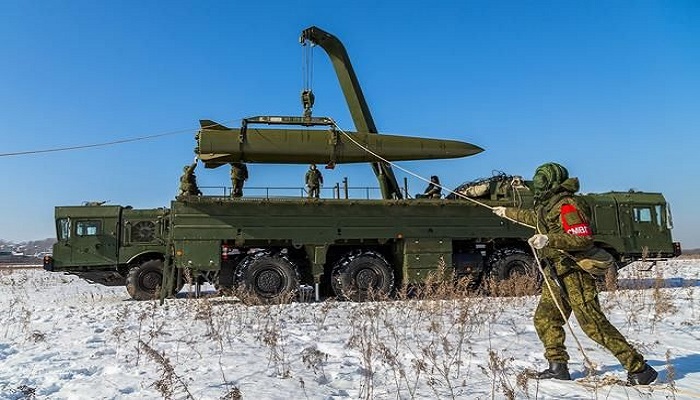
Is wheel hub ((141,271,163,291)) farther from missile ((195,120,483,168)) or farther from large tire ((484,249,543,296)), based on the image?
large tire ((484,249,543,296))

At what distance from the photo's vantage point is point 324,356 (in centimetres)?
523

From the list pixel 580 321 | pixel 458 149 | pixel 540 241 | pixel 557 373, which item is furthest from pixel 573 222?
pixel 458 149

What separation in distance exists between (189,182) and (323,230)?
12.5ft

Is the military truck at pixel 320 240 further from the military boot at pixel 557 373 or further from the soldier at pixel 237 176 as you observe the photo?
the military boot at pixel 557 373

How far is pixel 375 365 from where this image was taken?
486 cm

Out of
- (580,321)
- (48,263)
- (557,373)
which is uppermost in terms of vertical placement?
(48,263)

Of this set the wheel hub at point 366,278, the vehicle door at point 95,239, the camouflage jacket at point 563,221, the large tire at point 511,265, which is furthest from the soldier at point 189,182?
the camouflage jacket at point 563,221

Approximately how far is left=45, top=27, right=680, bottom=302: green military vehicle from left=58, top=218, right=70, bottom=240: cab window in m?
0.02

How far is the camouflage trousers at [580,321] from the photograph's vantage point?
14.1 ft

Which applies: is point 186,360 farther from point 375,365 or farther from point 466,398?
point 466,398

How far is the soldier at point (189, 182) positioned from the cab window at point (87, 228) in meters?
2.86

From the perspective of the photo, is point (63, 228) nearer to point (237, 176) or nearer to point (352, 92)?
point (237, 176)

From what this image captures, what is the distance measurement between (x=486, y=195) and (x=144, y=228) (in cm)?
895

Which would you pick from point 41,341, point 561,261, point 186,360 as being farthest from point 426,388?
point 41,341
